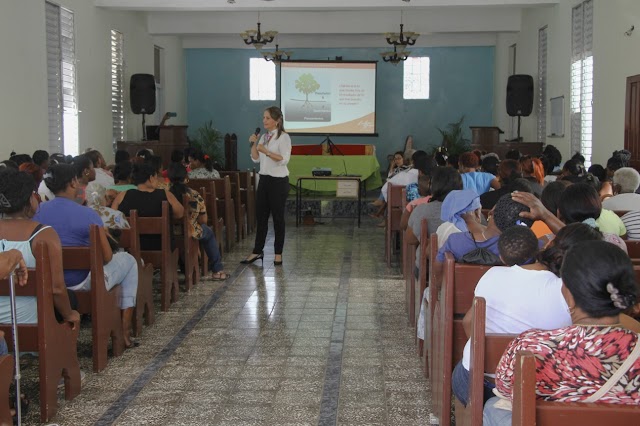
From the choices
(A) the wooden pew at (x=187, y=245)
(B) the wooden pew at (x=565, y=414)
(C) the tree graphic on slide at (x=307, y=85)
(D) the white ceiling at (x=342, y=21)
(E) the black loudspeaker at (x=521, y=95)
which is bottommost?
(A) the wooden pew at (x=187, y=245)

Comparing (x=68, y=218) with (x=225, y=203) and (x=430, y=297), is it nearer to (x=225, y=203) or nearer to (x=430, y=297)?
(x=430, y=297)

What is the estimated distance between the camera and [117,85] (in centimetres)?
1412

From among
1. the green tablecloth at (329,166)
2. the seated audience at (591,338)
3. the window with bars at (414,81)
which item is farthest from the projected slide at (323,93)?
the seated audience at (591,338)

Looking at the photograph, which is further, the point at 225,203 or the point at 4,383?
the point at 225,203

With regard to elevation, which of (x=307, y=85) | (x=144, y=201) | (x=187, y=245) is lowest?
(x=187, y=245)

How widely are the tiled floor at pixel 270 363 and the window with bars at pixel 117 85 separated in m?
7.41

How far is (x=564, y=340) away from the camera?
6.79ft

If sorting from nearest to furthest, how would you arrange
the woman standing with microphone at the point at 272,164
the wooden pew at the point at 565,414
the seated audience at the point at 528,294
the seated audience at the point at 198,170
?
the wooden pew at the point at 565,414 < the seated audience at the point at 528,294 < the woman standing with microphone at the point at 272,164 < the seated audience at the point at 198,170

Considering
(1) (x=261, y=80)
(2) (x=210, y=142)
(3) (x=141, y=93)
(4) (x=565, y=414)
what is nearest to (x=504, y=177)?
Result: (4) (x=565, y=414)

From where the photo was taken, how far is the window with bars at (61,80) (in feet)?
36.1

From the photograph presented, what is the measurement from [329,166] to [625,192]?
864 cm

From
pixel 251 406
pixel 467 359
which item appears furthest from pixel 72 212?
pixel 467 359

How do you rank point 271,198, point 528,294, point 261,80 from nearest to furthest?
point 528,294 < point 271,198 < point 261,80

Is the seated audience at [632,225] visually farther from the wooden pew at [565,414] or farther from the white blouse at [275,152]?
the white blouse at [275,152]
